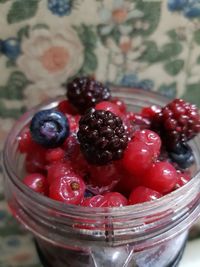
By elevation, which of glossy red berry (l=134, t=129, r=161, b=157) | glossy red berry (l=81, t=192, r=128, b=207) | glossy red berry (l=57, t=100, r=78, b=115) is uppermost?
glossy red berry (l=134, t=129, r=161, b=157)

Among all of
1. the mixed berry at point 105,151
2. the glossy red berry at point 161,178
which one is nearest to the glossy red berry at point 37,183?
the mixed berry at point 105,151

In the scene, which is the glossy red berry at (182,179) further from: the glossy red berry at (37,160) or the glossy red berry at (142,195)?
the glossy red berry at (37,160)

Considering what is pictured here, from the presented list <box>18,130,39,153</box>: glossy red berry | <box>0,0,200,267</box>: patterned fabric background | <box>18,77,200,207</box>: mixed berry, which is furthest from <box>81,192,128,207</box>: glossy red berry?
<box>0,0,200,267</box>: patterned fabric background

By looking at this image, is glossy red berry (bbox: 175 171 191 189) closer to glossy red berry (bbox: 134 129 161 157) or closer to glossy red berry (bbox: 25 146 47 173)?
glossy red berry (bbox: 134 129 161 157)

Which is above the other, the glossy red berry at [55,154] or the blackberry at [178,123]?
the blackberry at [178,123]

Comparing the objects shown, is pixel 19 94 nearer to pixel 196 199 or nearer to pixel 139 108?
pixel 139 108

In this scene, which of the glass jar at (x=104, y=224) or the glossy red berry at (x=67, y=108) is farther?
the glossy red berry at (x=67, y=108)
